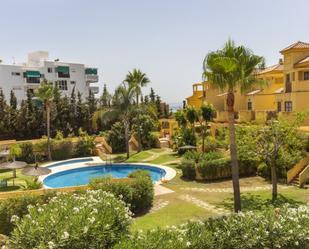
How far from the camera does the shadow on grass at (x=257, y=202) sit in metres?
18.0

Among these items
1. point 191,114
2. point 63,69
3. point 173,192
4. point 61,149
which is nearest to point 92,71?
point 63,69

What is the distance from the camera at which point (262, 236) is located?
964cm

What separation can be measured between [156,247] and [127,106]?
96.3 feet

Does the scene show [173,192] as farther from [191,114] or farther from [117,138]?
[117,138]

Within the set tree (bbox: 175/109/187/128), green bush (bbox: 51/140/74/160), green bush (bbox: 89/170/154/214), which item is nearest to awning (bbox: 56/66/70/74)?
green bush (bbox: 51/140/74/160)

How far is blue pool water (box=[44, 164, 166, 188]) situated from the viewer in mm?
29781

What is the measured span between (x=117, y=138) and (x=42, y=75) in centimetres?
3703

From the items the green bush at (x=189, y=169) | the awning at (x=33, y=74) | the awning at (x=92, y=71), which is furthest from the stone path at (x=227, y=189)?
the awning at (x=92, y=71)

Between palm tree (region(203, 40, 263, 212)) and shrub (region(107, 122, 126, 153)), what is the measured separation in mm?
26430

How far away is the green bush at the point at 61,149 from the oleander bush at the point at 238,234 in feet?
103

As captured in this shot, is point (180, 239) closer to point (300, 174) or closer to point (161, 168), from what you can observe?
point (300, 174)

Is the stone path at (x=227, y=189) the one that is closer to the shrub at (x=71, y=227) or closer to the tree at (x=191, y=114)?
the tree at (x=191, y=114)

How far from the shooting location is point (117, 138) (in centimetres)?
4184

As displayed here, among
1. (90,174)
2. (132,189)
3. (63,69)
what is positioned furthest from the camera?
Answer: (63,69)
